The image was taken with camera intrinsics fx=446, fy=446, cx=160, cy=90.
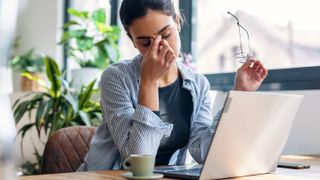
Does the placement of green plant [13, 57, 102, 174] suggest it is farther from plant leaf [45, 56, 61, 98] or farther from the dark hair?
the dark hair

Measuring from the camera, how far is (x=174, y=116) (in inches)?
55.8

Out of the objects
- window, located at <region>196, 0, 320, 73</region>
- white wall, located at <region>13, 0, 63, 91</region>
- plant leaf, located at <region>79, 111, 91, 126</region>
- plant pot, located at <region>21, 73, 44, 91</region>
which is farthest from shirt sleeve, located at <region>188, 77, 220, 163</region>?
white wall, located at <region>13, 0, 63, 91</region>

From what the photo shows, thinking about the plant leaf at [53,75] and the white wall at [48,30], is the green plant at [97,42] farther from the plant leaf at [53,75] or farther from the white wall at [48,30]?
the white wall at [48,30]

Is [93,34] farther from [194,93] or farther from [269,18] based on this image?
[194,93]

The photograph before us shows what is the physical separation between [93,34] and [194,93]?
2045 mm

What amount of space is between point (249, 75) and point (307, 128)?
593mm

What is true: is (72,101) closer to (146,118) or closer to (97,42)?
(97,42)

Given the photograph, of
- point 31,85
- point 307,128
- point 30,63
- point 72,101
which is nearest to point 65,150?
point 307,128

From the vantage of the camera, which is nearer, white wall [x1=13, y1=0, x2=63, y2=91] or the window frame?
the window frame

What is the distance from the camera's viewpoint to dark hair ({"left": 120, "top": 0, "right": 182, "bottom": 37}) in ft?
4.57

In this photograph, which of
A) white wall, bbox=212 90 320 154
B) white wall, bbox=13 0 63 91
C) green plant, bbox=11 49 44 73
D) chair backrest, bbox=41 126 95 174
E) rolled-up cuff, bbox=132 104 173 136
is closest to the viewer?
rolled-up cuff, bbox=132 104 173 136

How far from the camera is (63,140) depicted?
1.60 metres

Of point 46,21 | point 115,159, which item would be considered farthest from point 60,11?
point 115,159

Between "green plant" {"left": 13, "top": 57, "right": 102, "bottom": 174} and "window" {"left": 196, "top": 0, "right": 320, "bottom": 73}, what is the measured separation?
0.74 m
